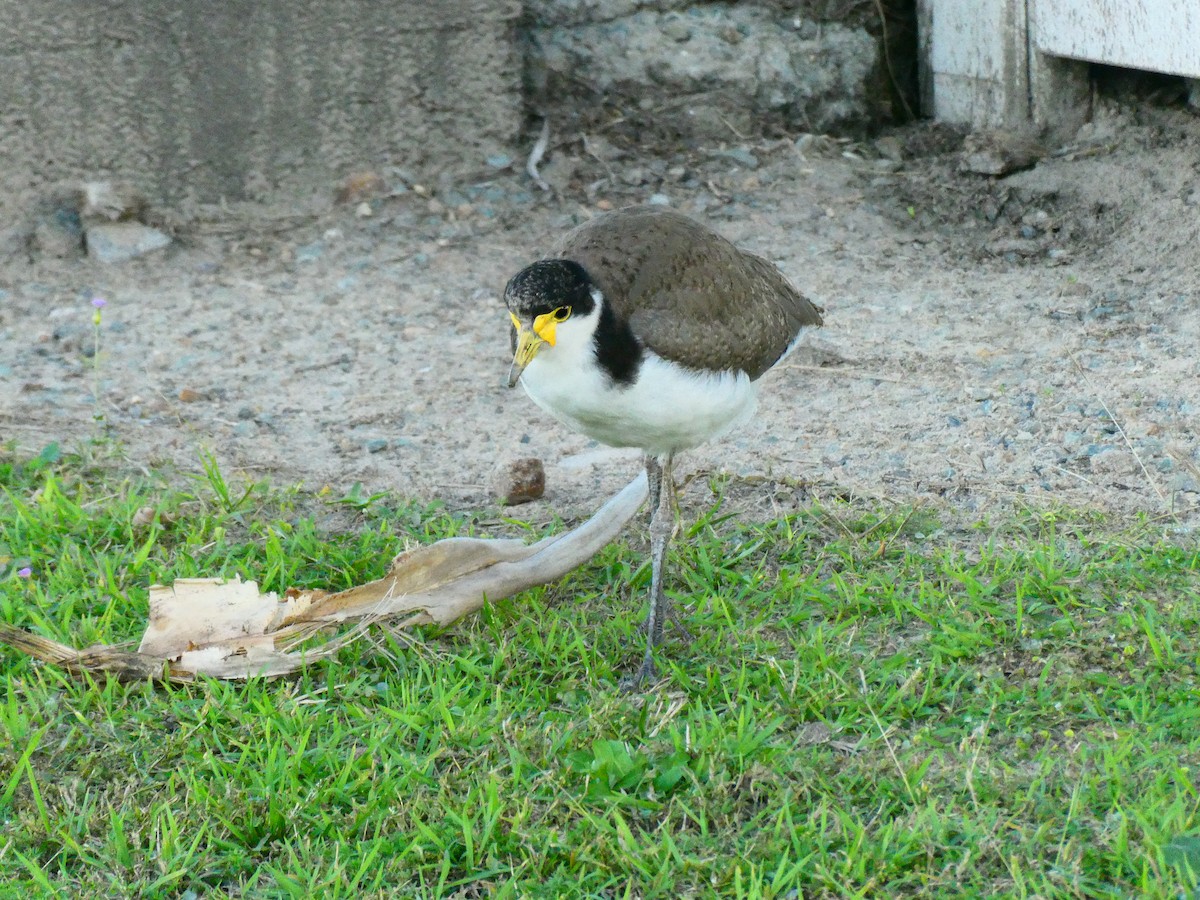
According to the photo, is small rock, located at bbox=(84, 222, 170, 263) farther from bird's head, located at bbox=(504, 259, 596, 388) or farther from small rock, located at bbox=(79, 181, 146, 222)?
bird's head, located at bbox=(504, 259, 596, 388)

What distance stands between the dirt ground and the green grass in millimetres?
456

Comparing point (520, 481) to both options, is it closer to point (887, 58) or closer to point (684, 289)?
point (684, 289)

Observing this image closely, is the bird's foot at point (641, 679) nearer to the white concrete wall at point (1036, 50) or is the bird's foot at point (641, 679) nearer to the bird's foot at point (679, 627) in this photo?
the bird's foot at point (679, 627)

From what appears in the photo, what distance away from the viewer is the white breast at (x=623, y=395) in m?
3.58

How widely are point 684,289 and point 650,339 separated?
0.26m

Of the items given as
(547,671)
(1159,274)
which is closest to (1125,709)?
(547,671)

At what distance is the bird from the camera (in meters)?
3.58

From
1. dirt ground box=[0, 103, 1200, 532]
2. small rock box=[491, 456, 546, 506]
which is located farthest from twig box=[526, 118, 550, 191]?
small rock box=[491, 456, 546, 506]

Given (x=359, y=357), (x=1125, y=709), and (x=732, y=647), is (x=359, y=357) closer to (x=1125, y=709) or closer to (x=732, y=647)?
(x=732, y=647)

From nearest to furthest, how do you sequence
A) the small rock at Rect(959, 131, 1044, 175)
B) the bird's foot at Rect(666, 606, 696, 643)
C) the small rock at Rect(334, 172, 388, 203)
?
the bird's foot at Rect(666, 606, 696, 643)
the small rock at Rect(959, 131, 1044, 175)
the small rock at Rect(334, 172, 388, 203)

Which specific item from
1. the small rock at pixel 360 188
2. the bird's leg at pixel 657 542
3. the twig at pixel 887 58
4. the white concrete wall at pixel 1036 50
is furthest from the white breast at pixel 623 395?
the twig at pixel 887 58

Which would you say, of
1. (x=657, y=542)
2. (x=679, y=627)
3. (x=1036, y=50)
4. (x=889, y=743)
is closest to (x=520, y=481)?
(x=657, y=542)

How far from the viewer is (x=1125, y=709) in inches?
136

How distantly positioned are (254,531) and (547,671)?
1.23 metres
